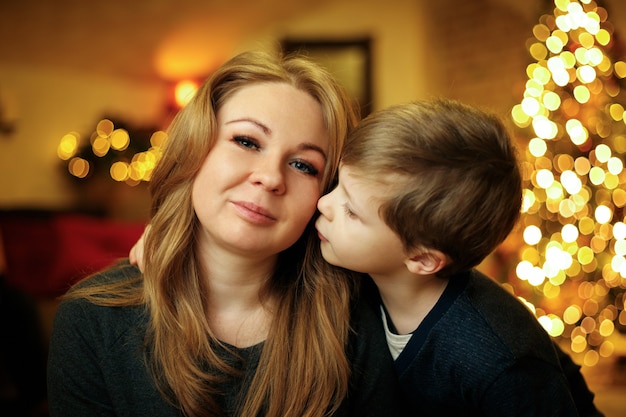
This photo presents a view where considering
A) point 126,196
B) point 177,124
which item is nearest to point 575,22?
point 177,124

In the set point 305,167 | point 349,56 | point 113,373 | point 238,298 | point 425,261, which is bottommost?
point 113,373

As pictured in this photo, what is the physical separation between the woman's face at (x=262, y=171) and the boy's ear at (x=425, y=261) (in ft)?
0.82

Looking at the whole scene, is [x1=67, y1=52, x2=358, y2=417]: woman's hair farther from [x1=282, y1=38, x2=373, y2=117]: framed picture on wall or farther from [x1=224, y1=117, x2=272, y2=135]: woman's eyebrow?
[x1=282, y1=38, x2=373, y2=117]: framed picture on wall

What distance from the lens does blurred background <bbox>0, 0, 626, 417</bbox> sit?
2887 mm

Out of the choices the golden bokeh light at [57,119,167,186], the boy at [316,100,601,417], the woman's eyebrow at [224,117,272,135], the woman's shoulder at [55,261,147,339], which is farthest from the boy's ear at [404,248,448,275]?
the golden bokeh light at [57,119,167,186]

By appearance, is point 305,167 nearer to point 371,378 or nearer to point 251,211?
point 251,211

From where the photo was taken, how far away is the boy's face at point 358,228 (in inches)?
47.6

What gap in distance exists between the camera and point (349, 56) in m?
5.46

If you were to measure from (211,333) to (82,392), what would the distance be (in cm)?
29

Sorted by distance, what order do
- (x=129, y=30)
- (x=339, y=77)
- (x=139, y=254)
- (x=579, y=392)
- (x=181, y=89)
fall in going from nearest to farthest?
(x=139, y=254) < (x=579, y=392) < (x=129, y=30) < (x=339, y=77) < (x=181, y=89)

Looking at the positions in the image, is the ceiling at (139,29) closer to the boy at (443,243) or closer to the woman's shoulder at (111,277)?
the boy at (443,243)

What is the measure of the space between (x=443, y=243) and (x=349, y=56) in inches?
179

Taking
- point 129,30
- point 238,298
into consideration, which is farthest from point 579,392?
point 129,30

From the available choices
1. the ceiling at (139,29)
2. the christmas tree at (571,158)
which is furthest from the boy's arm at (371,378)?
the ceiling at (139,29)
